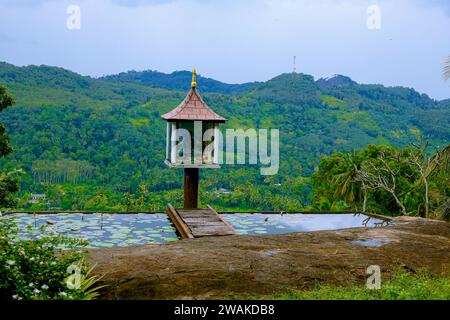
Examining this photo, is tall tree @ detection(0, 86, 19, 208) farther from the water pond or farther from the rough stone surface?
the rough stone surface

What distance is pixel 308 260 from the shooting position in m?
5.07

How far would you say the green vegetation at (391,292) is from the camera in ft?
13.3

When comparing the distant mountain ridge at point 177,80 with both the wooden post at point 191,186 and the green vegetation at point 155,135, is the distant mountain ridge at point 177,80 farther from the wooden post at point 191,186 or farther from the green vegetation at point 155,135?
the wooden post at point 191,186

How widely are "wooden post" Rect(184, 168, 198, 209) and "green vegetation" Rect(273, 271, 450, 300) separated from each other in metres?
5.52

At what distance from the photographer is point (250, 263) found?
16.0 ft

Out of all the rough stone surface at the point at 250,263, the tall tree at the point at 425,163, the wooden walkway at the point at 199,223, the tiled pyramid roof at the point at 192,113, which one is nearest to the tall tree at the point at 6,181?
the wooden walkway at the point at 199,223

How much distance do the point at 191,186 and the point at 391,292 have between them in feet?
20.4

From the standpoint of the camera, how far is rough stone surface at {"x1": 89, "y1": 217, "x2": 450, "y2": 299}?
4398 millimetres

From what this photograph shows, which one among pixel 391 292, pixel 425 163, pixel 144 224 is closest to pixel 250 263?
pixel 391 292

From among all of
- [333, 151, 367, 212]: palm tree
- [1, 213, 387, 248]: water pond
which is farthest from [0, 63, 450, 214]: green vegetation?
[1, 213, 387, 248]: water pond

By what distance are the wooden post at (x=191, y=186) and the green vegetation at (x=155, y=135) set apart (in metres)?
6.16

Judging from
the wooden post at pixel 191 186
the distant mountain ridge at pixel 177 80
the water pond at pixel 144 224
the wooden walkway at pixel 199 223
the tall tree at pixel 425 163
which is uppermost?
the distant mountain ridge at pixel 177 80

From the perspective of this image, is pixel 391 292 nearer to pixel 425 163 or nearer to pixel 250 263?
pixel 250 263
